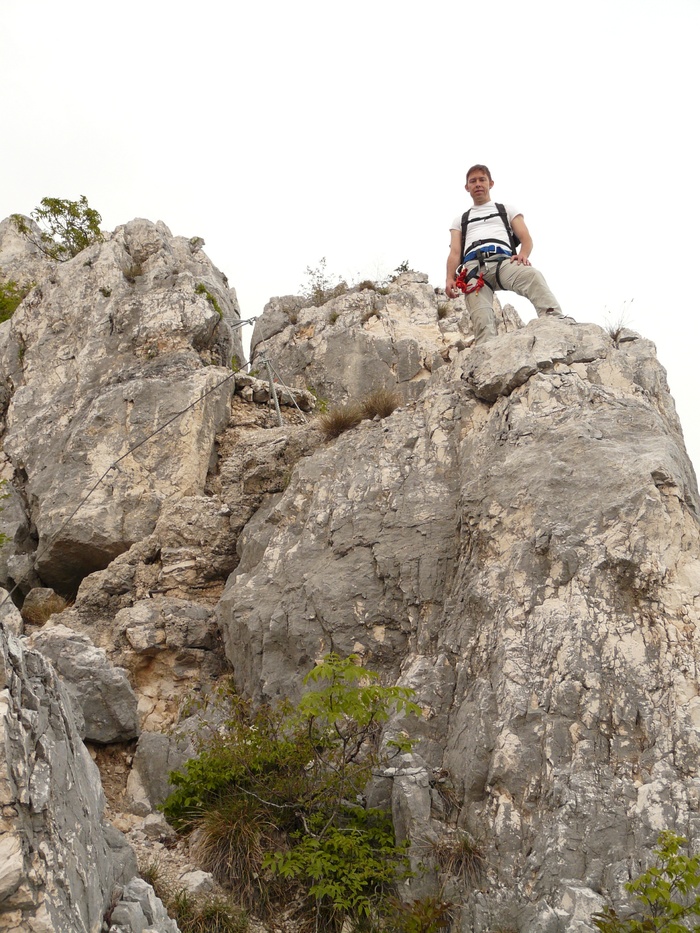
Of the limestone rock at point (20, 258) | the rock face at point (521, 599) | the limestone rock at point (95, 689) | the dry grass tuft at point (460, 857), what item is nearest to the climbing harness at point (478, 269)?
the rock face at point (521, 599)

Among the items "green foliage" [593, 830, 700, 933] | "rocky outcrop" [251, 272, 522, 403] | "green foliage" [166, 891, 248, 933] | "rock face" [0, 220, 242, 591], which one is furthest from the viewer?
"rocky outcrop" [251, 272, 522, 403]

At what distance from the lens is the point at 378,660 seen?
9.06 metres

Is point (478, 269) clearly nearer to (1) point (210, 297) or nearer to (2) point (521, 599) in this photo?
(2) point (521, 599)

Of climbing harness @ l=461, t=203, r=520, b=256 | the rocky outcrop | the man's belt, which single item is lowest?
the man's belt

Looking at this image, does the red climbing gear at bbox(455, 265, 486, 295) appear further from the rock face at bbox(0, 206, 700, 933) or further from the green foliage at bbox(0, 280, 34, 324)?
the green foliage at bbox(0, 280, 34, 324)

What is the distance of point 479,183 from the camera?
37.9 feet

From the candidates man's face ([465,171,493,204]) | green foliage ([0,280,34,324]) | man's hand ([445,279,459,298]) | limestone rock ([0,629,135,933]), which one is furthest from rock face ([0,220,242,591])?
limestone rock ([0,629,135,933])

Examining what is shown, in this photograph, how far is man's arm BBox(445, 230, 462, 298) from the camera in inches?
448

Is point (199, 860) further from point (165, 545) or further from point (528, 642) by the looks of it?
point (165, 545)

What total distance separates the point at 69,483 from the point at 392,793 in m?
7.80

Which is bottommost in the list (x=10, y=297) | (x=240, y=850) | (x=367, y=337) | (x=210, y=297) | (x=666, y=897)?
(x=666, y=897)

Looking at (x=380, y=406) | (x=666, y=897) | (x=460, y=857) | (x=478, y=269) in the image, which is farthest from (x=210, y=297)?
(x=666, y=897)

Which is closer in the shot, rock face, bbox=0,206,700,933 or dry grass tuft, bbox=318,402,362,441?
rock face, bbox=0,206,700,933

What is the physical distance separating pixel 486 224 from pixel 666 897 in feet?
27.3
